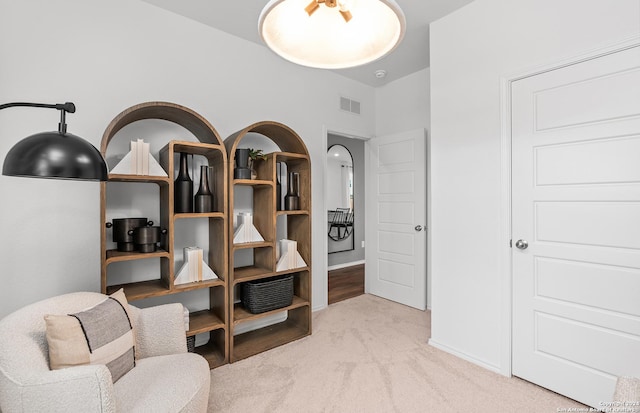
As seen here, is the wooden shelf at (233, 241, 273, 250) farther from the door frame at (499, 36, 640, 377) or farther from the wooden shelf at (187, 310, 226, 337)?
the door frame at (499, 36, 640, 377)

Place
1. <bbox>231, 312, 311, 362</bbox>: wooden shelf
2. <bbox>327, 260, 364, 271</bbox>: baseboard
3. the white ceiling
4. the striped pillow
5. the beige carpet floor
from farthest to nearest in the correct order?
<bbox>327, 260, 364, 271</bbox>: baseboard < <bbox>231, 312, 311, 362</bbox>: wooden shelf < the white ceiling < the beige carpet floor < the striped pillow

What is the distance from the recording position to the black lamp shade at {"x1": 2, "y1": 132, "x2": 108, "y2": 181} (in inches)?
45.0

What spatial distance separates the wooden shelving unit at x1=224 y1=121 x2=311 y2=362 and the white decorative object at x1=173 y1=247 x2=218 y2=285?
0.21 m

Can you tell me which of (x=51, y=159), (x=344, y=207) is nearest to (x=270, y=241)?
(x=51, y=159)

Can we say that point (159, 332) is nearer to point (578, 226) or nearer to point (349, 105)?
point (578, 226)

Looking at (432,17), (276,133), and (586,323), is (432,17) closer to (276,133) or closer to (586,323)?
(276,133)

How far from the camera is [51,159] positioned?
3.78ft

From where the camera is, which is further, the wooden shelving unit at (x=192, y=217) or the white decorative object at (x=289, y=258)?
the white decorative object at (x=289, y=258)

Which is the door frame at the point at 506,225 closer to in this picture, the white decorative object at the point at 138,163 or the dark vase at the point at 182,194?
the dark vase at the point at 182,194

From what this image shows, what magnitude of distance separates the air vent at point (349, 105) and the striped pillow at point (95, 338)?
302 cm

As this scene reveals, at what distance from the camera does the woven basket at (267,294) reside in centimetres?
260

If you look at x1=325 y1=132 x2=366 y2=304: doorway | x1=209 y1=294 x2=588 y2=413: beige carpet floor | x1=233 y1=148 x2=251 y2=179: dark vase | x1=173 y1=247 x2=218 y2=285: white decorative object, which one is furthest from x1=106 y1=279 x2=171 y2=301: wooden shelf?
x1=325 y1=132 x2=366 y2=304: doorway

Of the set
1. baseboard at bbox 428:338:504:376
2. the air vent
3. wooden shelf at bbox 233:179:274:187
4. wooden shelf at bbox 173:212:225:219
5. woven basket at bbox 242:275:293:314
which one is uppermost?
the air vent

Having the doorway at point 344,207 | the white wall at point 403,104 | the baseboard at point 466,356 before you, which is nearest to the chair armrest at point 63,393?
the baseboard at point 466,356
